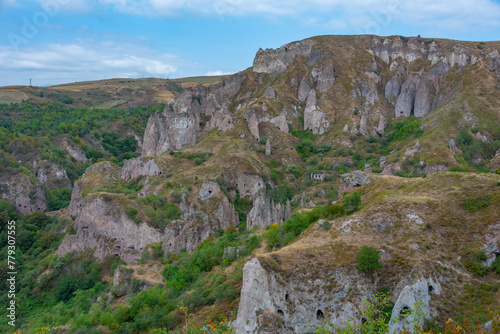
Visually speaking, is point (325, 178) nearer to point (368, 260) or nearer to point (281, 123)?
point (281, 123)

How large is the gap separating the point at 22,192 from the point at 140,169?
31101mm

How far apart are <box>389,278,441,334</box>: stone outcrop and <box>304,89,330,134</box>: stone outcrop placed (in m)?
70.7

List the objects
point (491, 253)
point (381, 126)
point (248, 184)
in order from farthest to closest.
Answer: point (381, 126)
point (248, 184)
point (491, 253)

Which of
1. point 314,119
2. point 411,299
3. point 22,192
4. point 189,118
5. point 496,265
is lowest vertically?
point 22,192

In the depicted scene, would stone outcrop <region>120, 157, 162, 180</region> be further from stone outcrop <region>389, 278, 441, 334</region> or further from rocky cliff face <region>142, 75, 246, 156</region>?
stone outcrop <region>389, 278, 441, 334</region>

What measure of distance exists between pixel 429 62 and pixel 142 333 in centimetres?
10368

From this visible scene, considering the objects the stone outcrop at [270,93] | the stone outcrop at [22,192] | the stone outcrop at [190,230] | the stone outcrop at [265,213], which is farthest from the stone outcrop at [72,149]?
the stone outcrop at [265,213]

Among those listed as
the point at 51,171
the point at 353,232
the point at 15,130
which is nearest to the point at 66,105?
the point at 15,130

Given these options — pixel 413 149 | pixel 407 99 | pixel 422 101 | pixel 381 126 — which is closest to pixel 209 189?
pixel 413 149

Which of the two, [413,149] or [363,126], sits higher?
[363,126]

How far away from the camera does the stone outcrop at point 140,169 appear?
6738 cm

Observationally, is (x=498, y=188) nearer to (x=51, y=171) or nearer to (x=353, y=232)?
(x=353, y=232)

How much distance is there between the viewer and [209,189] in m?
58.8

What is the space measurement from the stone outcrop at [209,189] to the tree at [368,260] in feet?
118
